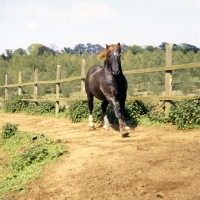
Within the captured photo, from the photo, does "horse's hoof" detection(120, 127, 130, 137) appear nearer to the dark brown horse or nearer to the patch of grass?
the dark brown horse

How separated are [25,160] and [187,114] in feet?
12.1

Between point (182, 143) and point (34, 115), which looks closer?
point (182, 143)

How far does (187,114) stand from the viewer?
7.20m

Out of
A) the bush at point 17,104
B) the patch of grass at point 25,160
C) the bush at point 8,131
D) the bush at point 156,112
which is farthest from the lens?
the bush at point 17,104

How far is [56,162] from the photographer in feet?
18.5

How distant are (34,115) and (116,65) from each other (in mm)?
7874

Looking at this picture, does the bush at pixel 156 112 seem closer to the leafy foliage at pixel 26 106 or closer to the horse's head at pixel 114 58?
the horse's head at pixel 114 58

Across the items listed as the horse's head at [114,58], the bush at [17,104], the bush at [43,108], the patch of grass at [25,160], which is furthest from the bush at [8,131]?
the bush at [17,104]

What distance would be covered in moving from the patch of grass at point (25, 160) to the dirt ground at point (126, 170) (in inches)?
9.1

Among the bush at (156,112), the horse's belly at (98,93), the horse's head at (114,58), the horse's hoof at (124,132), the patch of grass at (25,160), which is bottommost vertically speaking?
the patch of grass at (25,160)

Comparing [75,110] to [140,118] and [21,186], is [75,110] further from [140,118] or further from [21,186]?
[21,186]

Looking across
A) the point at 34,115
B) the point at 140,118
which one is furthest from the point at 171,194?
the point at 34,115

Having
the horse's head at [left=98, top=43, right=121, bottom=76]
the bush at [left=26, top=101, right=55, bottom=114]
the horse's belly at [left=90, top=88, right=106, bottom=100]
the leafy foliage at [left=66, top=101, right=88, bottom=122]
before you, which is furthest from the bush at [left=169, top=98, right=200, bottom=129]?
the bush at [left=26, top=101, right=55, bottom=114]

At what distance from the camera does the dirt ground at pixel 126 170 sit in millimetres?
3701
